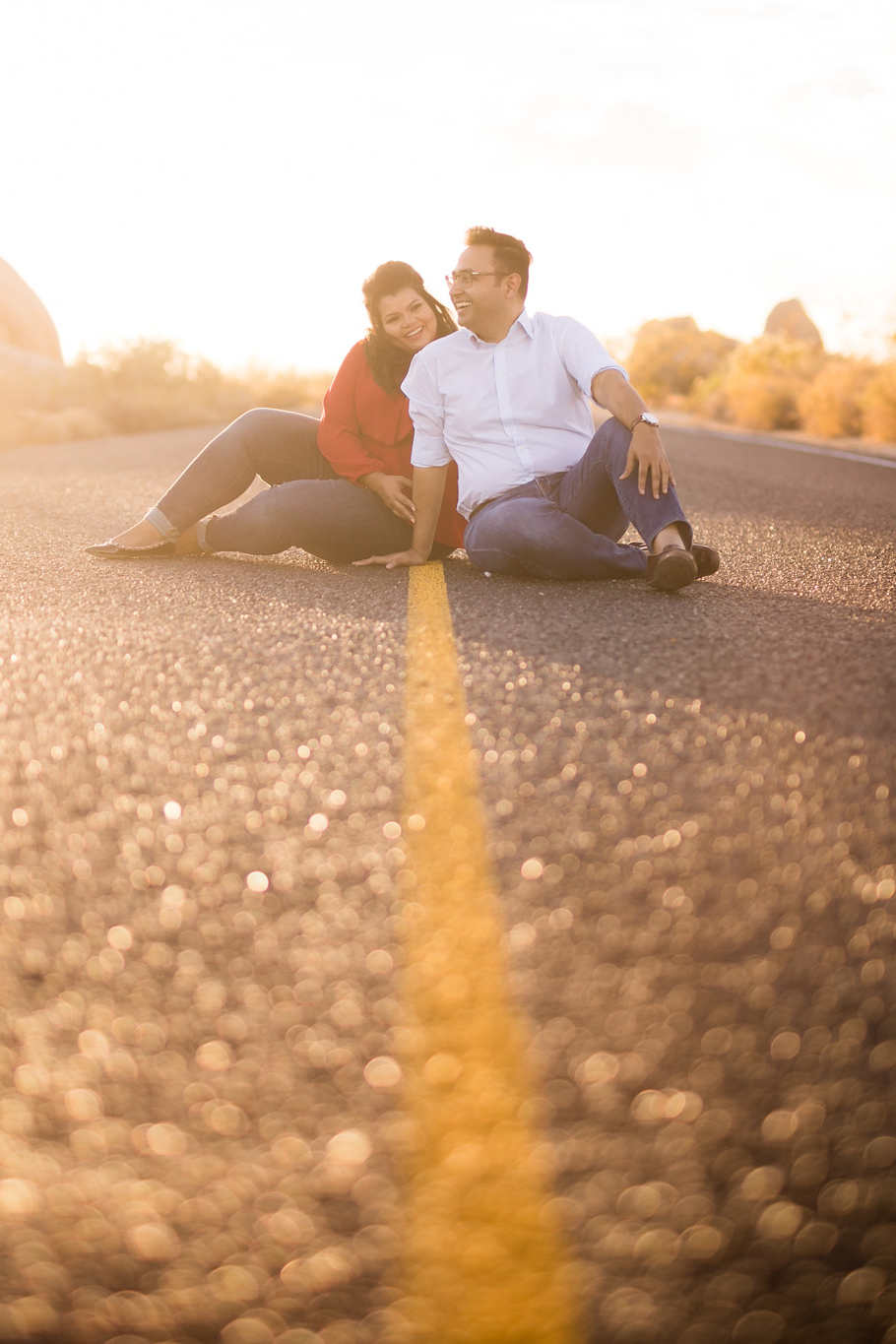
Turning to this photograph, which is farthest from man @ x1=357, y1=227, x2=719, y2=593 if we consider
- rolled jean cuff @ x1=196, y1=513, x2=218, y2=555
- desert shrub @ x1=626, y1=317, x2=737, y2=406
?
desert shrub @ x1=626, y1=317, x2=737, y2=406

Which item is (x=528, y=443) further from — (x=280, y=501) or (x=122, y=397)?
(x=122, y=397)

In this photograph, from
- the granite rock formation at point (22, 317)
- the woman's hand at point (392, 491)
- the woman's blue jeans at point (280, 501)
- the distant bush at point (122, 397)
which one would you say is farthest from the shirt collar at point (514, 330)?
the granite rock formation at point (22, 317)

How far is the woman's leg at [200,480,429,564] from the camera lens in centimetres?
437

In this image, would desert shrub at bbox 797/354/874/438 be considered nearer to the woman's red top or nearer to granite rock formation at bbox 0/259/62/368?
the woman's red top

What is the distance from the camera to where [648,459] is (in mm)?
3617

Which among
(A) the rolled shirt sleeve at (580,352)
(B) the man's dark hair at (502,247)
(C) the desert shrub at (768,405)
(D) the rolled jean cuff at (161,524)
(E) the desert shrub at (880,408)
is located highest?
(C) the desert shrub at (768,405)

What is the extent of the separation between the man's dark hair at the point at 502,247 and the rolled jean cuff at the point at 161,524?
6.00 ft

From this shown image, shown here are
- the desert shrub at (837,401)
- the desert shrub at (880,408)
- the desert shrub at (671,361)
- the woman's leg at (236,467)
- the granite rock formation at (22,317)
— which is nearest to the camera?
the woman's leg at (236,467)

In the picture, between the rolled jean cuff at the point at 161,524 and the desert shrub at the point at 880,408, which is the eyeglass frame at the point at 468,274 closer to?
the rolled jean cuff at the point at 161,524

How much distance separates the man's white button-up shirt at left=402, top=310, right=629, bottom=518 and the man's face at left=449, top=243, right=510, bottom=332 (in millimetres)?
82

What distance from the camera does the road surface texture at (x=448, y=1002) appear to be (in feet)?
3.00

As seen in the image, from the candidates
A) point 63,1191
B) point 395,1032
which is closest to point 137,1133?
point 63,1191

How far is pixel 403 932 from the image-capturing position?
1424mm

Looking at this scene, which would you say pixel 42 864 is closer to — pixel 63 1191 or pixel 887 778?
pixel 63 1191
